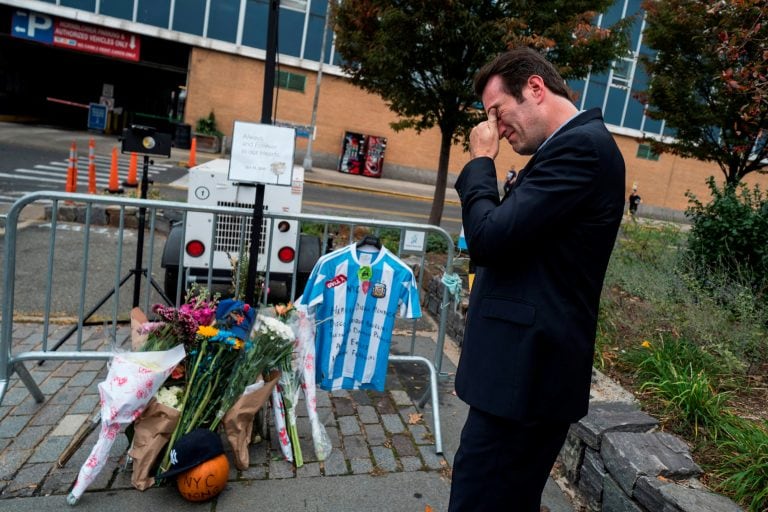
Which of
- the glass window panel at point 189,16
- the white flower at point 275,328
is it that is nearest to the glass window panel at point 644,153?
the glass window panel at point 189,16

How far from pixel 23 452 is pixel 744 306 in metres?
5.03

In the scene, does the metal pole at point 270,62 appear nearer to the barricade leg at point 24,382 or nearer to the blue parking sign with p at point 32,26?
the barricade leg at point 24,382

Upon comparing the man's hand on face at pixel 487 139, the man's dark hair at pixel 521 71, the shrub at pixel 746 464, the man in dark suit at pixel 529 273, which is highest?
the man's dark hair at pixel 521 71

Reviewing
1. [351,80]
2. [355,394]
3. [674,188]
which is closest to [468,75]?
[351,80]

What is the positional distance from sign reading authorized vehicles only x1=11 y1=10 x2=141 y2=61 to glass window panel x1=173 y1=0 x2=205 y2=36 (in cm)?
229

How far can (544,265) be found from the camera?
67.7 inches

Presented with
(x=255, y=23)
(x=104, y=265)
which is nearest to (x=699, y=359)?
(x=104, y=265)

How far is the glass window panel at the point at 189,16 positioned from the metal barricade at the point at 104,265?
16708 millimetres

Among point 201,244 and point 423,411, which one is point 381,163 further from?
point 423,411

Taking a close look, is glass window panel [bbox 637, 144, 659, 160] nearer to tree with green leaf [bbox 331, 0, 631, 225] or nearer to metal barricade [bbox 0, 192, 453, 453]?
tree with green leaf [bbox 331, 0, 631, 225]

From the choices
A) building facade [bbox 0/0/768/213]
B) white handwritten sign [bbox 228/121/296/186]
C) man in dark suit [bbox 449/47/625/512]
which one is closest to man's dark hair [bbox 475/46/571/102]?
man in dark suit [bbox 449/47/625/512]

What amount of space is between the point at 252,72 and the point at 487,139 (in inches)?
983

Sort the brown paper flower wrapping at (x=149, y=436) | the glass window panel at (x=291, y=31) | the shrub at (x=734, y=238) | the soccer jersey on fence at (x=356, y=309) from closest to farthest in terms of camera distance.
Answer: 1. the brown paper flower wrapping at (x=149, y=436)
2. the soccer jersey on fence at (x=356, y=309)
3. the shrub at (x=734, y=238)
4. the glass window panel at (x=291, y=31)

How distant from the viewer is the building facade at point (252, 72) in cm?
2331
